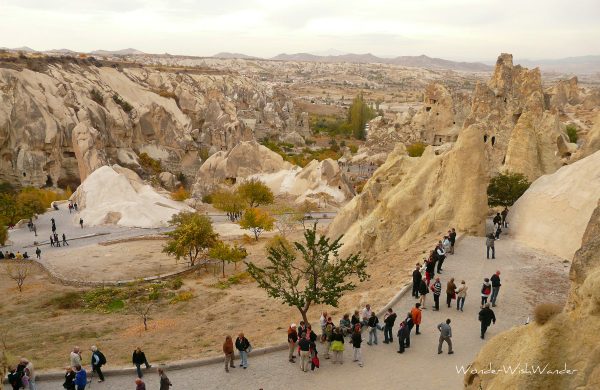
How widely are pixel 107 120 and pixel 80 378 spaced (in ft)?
178

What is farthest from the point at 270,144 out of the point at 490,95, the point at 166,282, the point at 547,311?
the point at 547,311

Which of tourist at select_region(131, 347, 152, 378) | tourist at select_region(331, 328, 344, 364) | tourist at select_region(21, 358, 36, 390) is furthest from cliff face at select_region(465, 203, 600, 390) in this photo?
tourist at select_region(21, 358, 36, 390)

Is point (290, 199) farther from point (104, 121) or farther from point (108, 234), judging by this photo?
point (104, 121)

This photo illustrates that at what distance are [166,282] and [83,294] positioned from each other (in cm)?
341

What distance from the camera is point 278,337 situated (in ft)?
42.8

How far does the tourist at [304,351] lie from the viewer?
34.8 ft

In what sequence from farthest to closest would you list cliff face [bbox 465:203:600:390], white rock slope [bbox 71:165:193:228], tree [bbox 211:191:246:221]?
tree [bbox 211:191:246:221] < white rock slope [bbox 71:165:193:228] < cliff face [bbox 465:203:600:390]

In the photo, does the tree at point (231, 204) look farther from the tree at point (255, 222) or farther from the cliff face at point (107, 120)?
the cliff face at point (107, 120)

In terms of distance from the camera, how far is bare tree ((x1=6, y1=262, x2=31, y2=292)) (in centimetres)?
2194

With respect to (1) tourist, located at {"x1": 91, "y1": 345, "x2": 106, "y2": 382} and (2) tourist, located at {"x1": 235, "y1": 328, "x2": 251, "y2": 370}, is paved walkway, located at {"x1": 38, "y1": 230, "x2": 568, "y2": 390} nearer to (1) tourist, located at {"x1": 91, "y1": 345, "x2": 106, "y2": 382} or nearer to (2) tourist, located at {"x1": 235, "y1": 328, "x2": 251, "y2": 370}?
(2) tourist, located at {"x1": 235, "y1": 328, "x2": 251, "y2": 370}

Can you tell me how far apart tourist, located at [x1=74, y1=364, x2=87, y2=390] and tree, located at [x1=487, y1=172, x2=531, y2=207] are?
18.2 meters

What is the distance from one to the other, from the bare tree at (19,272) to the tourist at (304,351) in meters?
16.2

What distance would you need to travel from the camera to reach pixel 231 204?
1443 inches

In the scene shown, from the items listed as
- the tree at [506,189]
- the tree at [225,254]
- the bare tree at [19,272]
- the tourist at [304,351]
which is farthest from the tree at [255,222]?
the tourist at [304,351]
